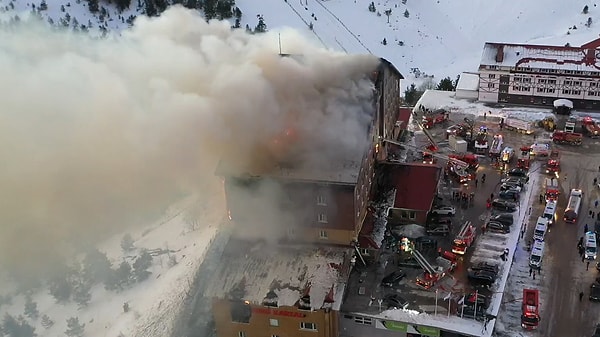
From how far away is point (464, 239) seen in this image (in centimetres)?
3544

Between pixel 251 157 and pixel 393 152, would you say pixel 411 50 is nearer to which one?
pixel 393 152

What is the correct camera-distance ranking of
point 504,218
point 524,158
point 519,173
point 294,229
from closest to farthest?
1. point 294,229
2. point 504,218
3. point 519,173
4. point 524,158

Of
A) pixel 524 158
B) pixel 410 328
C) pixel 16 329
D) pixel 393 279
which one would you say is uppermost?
pixel 524 158

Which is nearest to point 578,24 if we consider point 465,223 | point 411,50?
point 411,50

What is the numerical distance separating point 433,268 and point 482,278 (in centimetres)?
256

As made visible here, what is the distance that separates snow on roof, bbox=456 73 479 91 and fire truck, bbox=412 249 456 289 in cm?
2449

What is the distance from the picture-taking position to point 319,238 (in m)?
35.2

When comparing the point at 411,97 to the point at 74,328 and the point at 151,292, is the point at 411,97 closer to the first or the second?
the point at 151,292

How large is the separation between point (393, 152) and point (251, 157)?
14.5 meters

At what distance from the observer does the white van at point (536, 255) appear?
34594mm

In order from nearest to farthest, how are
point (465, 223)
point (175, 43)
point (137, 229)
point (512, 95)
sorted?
point (175, 43) < point (465, 223) < point (137, 229) < point (512, 95)

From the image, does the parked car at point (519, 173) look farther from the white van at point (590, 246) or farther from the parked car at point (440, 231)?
the parked car at point (440, 231)

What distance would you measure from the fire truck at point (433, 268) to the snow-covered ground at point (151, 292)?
12.8 metres

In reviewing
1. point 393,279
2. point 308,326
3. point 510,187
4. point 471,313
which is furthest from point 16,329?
point 510,187
